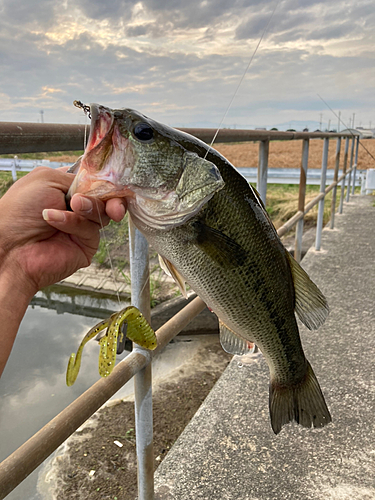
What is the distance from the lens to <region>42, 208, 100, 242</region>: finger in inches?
24.3

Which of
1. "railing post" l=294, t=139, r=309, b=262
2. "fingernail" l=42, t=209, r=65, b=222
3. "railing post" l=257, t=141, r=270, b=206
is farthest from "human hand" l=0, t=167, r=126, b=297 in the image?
"railing post" l=294, t=139, r=309, b=262

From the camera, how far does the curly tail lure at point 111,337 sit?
27.6 inches

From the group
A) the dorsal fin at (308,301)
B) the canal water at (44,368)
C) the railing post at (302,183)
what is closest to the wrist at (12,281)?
the dorsal fin at (308,301)

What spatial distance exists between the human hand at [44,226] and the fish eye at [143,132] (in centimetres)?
12

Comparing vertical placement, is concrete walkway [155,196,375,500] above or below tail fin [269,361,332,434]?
below

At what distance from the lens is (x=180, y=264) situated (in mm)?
828

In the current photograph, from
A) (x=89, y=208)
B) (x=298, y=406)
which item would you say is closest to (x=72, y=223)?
(x=89, y=208)

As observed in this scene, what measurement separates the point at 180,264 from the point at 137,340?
18 centimetres

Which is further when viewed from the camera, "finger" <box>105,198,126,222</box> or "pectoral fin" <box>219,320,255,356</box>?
"pectoral fin" <box>219,320,255,356</box>

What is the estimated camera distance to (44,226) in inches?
27.7

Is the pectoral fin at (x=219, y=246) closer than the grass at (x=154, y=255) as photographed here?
Yes

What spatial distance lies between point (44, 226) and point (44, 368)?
3960mm

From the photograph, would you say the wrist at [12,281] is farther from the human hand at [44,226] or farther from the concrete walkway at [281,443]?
the concrete walkway at [281,443]

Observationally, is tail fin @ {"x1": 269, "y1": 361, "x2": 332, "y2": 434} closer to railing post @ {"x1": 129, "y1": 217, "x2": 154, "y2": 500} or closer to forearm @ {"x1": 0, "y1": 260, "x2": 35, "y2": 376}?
railing post @ {"x1": 129, "y1": 217, "x2": 154, "y2": 500}
